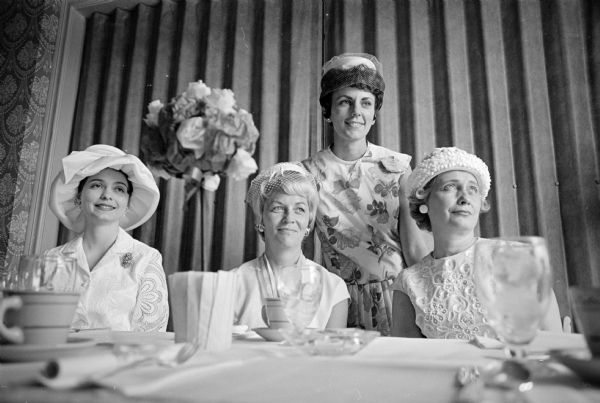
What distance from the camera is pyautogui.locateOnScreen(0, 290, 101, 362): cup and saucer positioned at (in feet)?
2.11

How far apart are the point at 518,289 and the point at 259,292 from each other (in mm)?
1169

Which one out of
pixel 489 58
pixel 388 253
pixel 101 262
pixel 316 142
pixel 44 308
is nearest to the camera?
pixel 44 308

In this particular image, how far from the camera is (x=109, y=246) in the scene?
1863 mm

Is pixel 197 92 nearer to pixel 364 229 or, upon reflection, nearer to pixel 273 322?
pixel 273 322

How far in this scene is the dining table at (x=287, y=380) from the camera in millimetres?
480

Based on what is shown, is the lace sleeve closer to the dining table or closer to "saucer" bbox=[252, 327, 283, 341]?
"saucer" bbox=[252, 327, 283, 341]

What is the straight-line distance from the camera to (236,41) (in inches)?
115

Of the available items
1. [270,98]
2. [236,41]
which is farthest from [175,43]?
[270,98]

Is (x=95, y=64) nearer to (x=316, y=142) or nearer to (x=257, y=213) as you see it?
(x=316, y=142)

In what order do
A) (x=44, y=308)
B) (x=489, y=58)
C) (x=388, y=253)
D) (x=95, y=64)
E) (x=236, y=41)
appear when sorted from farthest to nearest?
(x=95, y=64), (x=236, y=41), (x=489, y=58), (x=388, y=253), (x=44, y=308)

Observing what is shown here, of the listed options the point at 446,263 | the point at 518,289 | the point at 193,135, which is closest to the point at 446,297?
the point at 446,263

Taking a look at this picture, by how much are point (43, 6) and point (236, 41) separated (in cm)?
131

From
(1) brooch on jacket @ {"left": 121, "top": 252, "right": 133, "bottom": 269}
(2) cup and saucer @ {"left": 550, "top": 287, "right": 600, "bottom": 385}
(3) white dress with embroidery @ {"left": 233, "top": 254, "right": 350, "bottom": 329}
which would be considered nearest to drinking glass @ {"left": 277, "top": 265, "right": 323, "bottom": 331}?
(2) cup and saucer @ {"left": 550, "top": 287, "right": 600, "bottom": 385}

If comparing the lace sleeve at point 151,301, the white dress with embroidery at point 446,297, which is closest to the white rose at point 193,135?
the white dress with embroidery at point 446,297
